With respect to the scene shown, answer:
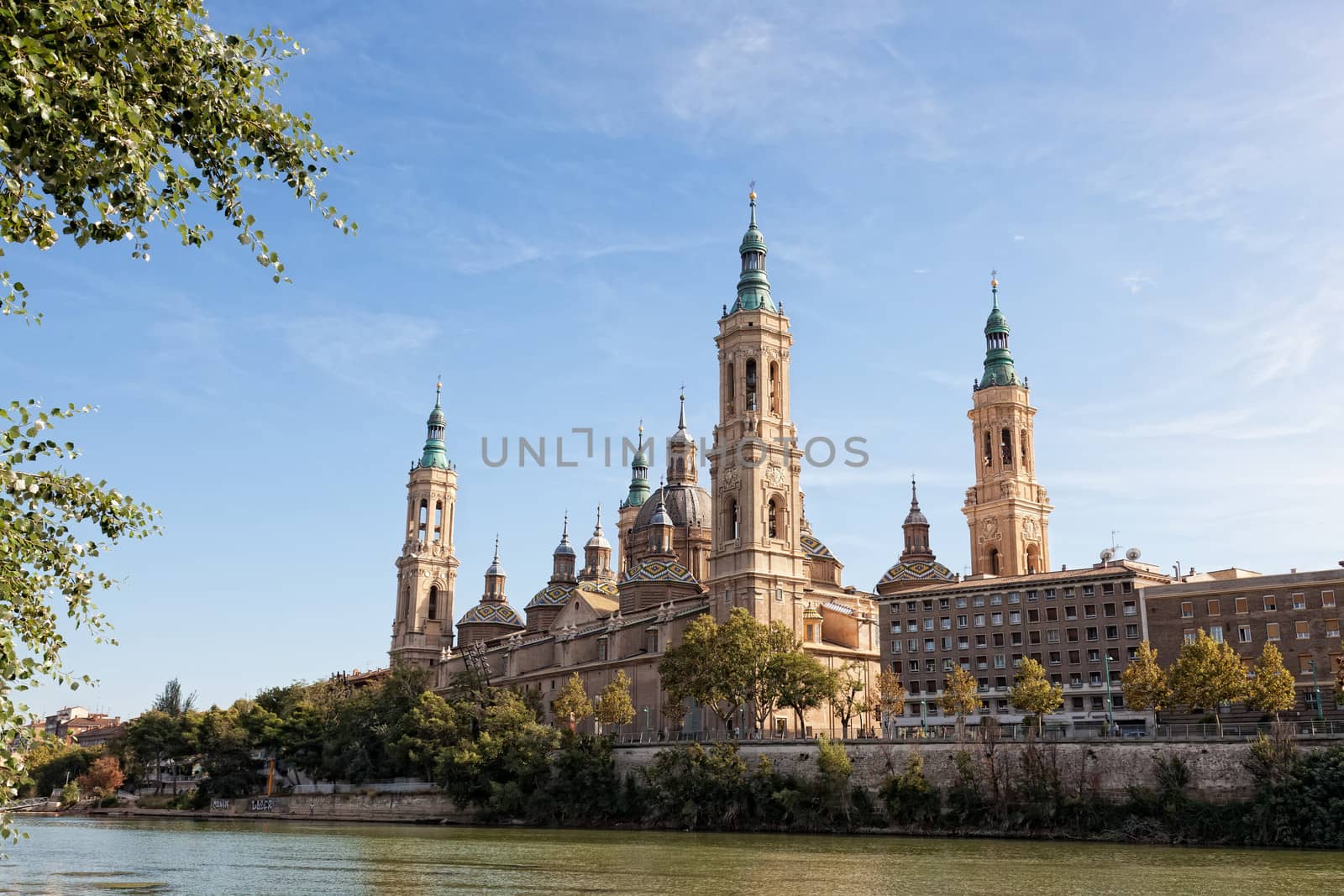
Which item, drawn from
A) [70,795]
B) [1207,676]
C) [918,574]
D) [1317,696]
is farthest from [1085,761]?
[70,795]

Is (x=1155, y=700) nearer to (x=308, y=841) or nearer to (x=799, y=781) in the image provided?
(x=799, y=781)

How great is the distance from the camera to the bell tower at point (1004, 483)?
414 feet

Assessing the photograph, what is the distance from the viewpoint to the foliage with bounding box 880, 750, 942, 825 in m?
69.8

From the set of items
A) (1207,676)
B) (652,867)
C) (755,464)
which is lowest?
(652,867)

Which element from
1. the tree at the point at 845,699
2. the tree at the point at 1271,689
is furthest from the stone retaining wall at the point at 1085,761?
the tree at the point at 1271,689

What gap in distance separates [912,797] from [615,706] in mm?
29798

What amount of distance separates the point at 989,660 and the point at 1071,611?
783cm

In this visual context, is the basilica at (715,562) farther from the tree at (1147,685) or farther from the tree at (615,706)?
the tree at (1147,685)

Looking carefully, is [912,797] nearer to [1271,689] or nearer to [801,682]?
[801,682]

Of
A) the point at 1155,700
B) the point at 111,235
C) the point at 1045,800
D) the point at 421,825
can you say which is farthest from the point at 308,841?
the point at 111,235

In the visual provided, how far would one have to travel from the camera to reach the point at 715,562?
332 ft

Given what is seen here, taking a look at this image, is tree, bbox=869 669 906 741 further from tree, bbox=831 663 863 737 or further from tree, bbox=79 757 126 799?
tree, bbox=79 757 126 799

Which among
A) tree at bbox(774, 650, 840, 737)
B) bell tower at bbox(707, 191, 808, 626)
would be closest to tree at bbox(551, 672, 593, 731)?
bell tower at bbox(707, 191, 808, 626)

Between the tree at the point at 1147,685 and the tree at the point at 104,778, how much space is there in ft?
356
